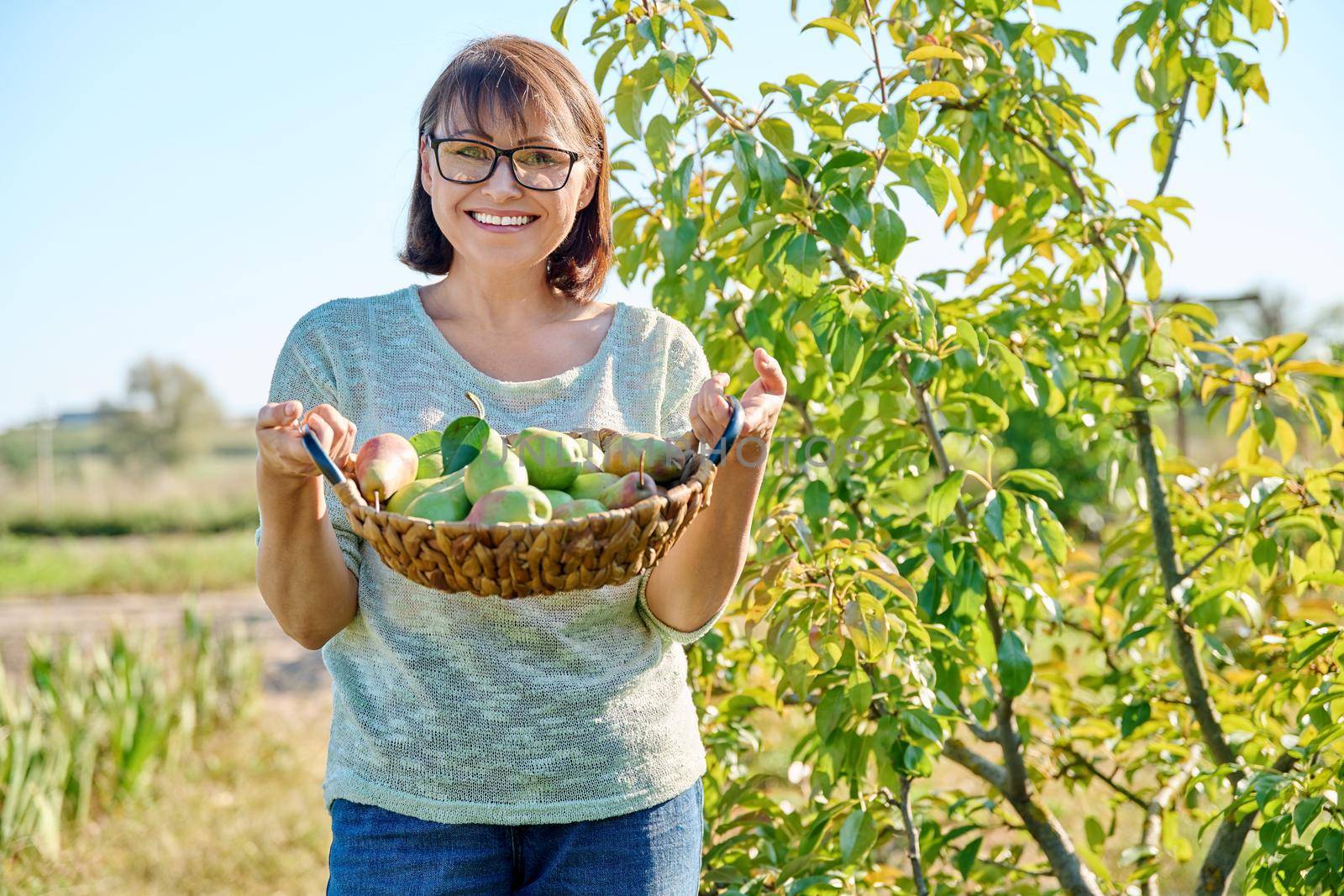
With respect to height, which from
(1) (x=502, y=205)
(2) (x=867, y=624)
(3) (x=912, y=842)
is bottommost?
(3) (x=912, y=842)

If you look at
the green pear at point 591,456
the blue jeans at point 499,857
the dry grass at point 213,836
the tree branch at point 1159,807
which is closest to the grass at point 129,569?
the dry grass at point 213,836

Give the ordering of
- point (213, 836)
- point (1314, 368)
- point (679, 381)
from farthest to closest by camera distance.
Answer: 1. point (213, 836)
2. point (1314, 368)
3. point (679, 381)

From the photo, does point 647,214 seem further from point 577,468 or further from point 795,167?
point 577,468

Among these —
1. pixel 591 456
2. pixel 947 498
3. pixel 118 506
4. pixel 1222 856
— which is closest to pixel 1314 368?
pixel 947 498

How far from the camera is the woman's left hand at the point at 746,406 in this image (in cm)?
120

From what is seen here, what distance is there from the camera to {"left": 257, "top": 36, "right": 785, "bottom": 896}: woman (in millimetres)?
1301

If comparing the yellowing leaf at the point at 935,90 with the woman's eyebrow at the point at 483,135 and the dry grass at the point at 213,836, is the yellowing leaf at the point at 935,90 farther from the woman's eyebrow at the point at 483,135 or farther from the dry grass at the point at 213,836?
the dry grass at the point at 213,836

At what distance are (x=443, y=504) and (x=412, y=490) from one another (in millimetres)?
68

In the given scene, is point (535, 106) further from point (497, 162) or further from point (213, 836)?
point (213, 836)

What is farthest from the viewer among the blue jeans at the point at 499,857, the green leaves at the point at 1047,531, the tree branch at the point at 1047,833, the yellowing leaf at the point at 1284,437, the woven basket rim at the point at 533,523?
the tree branch at the point at 1047,833

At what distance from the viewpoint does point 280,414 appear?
109cm

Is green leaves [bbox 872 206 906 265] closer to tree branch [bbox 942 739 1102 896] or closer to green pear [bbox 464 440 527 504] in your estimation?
green pear [bbox 464 440 527 504]

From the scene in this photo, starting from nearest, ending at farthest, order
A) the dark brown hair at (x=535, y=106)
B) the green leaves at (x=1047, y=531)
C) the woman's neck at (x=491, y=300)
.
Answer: the dark brown hair at (x=535, y=106)
the woman's neck at (x=491, y=300)
the green leaves at (x=1047, y=531)

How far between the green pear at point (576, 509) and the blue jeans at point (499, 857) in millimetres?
477
